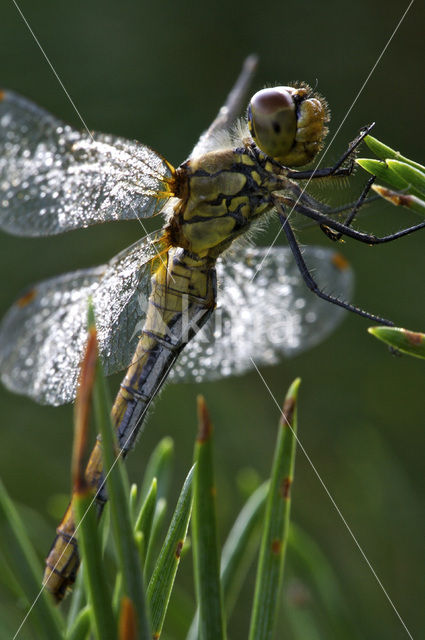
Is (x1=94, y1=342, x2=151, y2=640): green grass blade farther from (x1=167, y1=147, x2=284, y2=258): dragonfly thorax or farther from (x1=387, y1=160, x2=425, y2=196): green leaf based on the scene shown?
(x1=167, y1=147, x2=284, y2=258): dragonfly thorax

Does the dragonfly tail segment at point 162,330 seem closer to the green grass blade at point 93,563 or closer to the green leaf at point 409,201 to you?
the green leaf at point 409,201

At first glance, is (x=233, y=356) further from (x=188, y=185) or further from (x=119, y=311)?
(x=188, y=185)

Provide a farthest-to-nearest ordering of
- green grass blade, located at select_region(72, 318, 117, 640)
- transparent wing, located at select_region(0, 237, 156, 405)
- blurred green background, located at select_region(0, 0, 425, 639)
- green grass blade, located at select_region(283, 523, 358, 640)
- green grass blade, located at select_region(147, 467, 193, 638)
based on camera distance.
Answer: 1. blurred green background, located at select_region(0, 0, 425, 639)
2. transparent wing, located at select_region(0, 237, 156, 405)
3. green grass blade, located at select_region(283, 523, 358, 640)
4. green grass blade, located at select_region(147, 467, 193, 638)
5. green grass blade, located at select_region(72, 318, 117, 640)

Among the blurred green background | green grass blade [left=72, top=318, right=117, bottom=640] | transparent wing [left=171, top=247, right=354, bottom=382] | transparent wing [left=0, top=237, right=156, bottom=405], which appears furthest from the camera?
the blurred green background

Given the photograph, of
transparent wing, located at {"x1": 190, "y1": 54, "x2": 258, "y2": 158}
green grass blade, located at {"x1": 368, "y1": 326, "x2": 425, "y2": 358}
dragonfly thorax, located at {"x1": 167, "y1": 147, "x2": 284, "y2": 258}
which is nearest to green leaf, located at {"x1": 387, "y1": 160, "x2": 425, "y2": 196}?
green grass blade, located at {"x1": 368, "y1": 326, "x2": 425, "y2": 358}

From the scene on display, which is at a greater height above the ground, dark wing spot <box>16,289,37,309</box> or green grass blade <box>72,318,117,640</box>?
green grass blade <box>72,318,117,640</box>

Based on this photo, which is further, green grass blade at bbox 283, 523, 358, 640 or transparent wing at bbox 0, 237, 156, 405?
transparent wing at bbox 0, 237, 156, 405

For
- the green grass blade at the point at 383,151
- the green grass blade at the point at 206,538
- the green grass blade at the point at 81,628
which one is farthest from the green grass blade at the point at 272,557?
the green grass blade at the point at 383,151

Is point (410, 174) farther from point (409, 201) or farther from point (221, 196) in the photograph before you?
point (221, 196)
